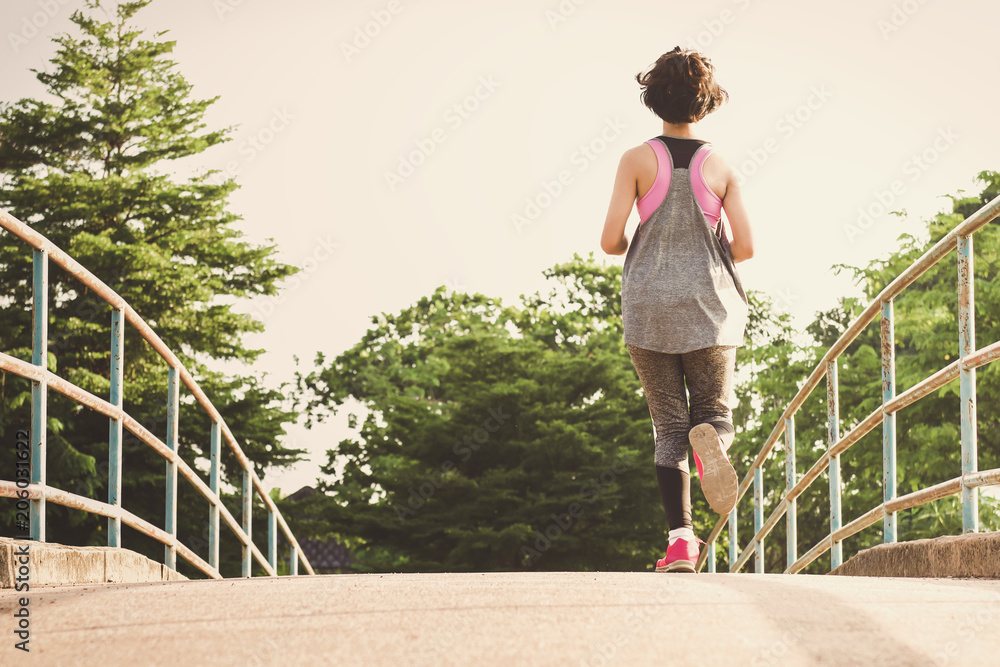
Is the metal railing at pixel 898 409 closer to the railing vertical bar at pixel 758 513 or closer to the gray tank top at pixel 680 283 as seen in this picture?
the railing vertical bar at pixel 758 513

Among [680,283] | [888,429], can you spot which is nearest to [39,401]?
[680,283]

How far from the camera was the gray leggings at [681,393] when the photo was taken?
11.6 feet

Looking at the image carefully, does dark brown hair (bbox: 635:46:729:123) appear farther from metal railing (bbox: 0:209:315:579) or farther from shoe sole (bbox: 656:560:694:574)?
metal railing (bbox: 0:209:315:579)

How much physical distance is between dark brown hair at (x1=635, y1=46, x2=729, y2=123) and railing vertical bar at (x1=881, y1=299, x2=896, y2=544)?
115 cm

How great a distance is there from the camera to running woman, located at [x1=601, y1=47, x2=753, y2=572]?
3441 millimetres

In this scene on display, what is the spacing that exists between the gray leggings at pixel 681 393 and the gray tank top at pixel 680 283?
0.27 feet

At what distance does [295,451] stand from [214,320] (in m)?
2.93

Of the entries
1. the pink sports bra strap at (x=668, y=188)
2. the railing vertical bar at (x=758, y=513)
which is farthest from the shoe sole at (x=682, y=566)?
the railing vertical bar at (x=758, y=513)

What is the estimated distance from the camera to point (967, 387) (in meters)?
3.29

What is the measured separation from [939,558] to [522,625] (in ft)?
6.15

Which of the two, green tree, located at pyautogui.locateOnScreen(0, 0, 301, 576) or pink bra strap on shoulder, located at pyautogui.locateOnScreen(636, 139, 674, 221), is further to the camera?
green tree, located at pyautogui.locateOnScreen(0, 0, 301, 576)

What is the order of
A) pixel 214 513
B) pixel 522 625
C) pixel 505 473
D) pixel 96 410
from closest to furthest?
pixel 522 625
pixel 96 410
pixel 214 513
pixel 505 473

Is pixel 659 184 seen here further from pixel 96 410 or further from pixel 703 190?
pixel 96 410

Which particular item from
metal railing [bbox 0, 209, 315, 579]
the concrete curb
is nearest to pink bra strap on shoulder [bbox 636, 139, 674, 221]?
metal railing [bbox 0, 209, 315, 579]
